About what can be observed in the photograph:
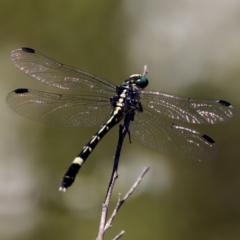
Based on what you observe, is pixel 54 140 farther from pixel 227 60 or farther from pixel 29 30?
pixel 227 60

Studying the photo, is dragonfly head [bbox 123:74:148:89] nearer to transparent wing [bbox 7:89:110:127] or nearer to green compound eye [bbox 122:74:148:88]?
green compound eye [bbox 122:74:148:88]

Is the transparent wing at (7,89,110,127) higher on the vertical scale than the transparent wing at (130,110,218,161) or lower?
lower

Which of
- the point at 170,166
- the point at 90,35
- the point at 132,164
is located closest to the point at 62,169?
the point at 132,164

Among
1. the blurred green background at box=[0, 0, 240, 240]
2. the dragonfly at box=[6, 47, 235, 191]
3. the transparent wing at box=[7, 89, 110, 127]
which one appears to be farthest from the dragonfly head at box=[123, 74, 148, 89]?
the blurred green background at box=[0, 0, 240, 240]

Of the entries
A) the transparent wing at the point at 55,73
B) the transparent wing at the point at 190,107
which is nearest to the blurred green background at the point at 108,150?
the transparent wing at the point at 55,73

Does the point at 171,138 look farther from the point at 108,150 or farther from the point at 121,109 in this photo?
the point at 108,150

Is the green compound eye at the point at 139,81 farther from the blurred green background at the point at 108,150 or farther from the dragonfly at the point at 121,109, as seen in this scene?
the blurred green background at the point at 108,150
